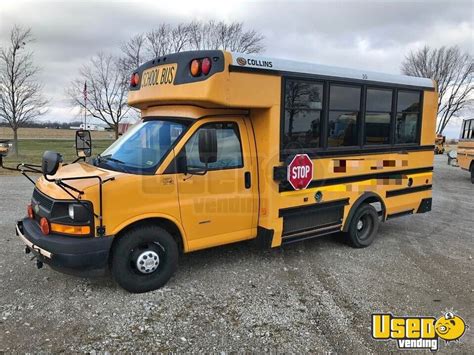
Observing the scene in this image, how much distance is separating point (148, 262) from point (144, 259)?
6cm

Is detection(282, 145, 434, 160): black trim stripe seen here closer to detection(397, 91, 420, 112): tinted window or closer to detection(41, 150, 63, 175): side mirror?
detection(397, 91, 420, 112): tinted window

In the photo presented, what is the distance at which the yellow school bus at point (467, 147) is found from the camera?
611 inches

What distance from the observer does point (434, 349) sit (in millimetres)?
3609

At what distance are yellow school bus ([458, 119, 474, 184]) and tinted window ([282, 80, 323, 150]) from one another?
496 inches

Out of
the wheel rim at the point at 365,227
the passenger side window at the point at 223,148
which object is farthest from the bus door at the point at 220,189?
the wheel rim at the point at 365,227

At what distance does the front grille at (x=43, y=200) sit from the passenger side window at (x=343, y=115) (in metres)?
3.66

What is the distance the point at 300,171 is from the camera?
206 inches

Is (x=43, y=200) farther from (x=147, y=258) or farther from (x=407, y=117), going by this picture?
(x=407, y=117)

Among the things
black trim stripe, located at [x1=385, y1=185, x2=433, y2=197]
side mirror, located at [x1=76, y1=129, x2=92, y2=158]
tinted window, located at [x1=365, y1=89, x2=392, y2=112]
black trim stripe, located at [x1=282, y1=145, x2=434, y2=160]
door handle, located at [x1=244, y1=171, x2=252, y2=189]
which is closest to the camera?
door handle, located at [x1=244, y1=171, x2=252, y2=189]

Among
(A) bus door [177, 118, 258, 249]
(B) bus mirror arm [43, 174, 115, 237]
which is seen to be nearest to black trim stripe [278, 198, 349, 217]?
(A) bus door [177, 118, 258, 249]

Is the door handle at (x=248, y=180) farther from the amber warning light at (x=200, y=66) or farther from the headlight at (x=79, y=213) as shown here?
the headlight at (x=79, y=213)

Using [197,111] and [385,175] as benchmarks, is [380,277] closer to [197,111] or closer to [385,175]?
[385,175]

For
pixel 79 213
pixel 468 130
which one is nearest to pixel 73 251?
pixel 79 213

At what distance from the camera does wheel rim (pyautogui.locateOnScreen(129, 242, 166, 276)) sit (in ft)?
14.3
